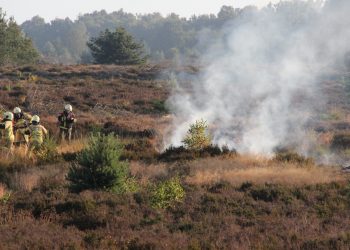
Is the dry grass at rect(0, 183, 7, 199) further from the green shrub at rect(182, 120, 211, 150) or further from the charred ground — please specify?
the green shrub at rect(182, 120, 211, 150)

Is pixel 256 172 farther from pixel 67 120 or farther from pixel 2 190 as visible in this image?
pixel 67 120

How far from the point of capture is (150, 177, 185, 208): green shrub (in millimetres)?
10258

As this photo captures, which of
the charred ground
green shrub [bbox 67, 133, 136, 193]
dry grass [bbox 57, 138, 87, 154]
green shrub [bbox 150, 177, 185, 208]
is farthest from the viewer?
dry grass [bbox 57, 138, 87, 154]

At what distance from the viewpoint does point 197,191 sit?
38.6ft

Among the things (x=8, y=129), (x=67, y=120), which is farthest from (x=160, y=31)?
(x=8, y=129)

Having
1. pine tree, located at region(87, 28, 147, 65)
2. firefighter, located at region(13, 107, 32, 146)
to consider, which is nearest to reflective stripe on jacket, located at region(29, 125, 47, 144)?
firefighter, located at region(13, 107, 32, 146)

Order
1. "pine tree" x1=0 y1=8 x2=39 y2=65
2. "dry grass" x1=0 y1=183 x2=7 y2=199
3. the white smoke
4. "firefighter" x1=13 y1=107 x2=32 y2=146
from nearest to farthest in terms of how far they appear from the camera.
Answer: "dry grass" x1=0 y1=183 x2=7 y2=199 < "firefighter" x1=13 y1=107 x2=32 y2=146 < the white smoke < "pine tree" x1=0 y1=8 x2=39 y2=65

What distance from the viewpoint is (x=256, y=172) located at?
1387 cm

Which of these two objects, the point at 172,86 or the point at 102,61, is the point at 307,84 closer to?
the point at 172,86

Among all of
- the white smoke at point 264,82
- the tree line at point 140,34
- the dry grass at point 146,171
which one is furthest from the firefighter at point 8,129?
the tree line at point 140,34

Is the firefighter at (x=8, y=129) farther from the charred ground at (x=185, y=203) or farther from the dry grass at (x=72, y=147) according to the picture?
the dry grass at (x=72, y=147)

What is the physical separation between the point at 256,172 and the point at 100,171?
4963mm

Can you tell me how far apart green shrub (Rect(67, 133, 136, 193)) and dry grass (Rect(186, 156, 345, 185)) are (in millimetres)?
2249

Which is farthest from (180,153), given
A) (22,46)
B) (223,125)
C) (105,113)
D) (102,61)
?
(22,46)
